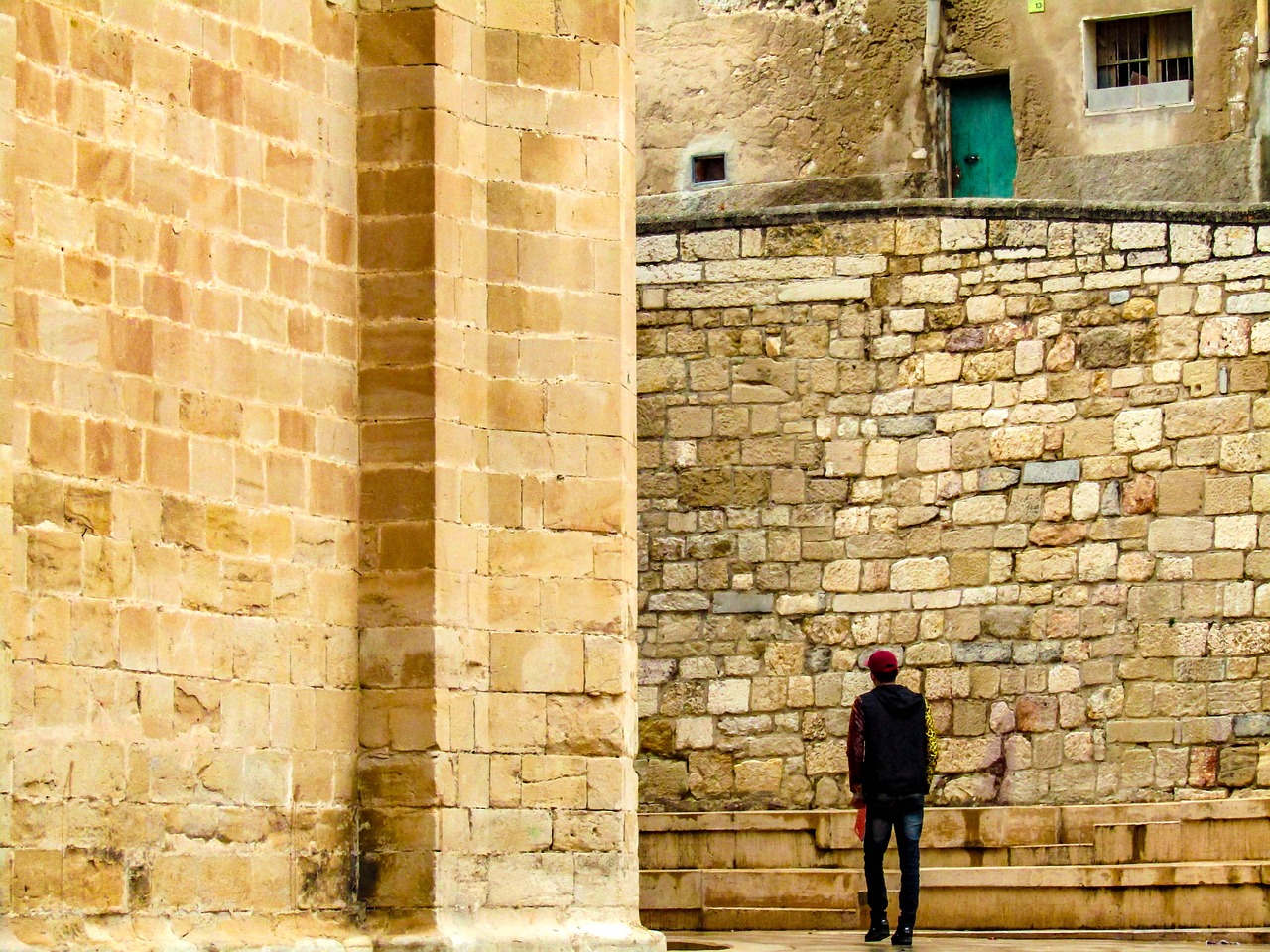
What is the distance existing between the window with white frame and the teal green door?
35.1 inches

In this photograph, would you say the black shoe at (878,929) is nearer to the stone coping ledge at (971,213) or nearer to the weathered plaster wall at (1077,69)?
the stone coping ledge at (971,213)

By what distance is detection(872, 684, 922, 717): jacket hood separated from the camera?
1314cm

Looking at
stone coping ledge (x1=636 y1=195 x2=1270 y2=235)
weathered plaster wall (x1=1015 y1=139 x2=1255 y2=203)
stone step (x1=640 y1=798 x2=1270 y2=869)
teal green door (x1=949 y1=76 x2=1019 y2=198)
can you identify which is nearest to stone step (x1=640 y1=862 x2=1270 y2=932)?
stone step (x1=640 y1=798 x2=1270 y2=869)

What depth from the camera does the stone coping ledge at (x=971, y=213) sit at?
16656 mm

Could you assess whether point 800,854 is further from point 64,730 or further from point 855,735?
point 64,730

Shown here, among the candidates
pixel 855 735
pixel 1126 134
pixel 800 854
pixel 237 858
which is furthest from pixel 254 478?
pixel 1126 134

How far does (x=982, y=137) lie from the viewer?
22.5m

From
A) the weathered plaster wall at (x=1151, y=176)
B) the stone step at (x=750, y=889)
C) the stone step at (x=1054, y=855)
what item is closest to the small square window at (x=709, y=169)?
the weathered plaster wall at (x=1151, y=176)

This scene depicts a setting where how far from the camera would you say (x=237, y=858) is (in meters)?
10.7

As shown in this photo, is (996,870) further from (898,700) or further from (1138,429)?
(1138,429)

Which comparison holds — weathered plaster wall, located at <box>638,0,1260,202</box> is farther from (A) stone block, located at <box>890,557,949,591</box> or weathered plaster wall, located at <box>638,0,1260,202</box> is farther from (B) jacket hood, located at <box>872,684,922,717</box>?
(B) jacket hood, located at <box>872,684,922,717</box>

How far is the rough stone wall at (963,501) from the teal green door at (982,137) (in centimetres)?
513

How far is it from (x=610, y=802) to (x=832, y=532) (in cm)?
588

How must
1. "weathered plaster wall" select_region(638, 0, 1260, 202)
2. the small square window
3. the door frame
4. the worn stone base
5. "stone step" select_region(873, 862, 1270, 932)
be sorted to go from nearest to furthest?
the worn stone base → "stone step" select_region(873, 862, 1270, 932) → "weathered plaster wall" select_region(638, 0, 1260, 202) → the door frame → the small square window
